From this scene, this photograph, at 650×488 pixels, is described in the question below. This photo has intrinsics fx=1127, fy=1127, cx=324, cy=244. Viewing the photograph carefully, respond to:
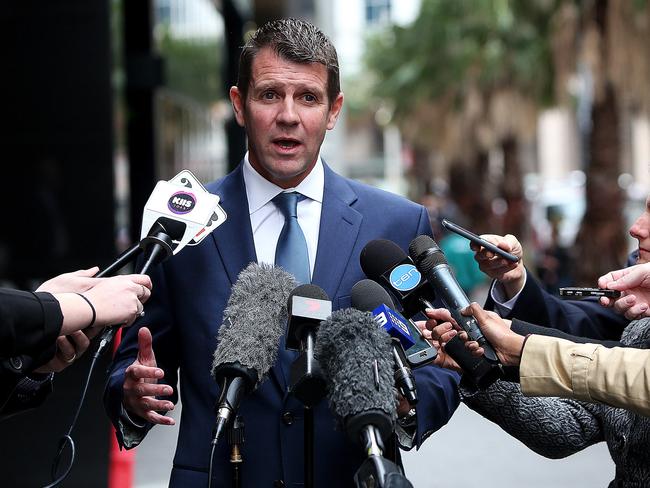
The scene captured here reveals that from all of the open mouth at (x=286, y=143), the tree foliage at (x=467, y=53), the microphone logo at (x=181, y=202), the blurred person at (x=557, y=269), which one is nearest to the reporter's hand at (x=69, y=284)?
the microphone logo at (x=181, y=202)

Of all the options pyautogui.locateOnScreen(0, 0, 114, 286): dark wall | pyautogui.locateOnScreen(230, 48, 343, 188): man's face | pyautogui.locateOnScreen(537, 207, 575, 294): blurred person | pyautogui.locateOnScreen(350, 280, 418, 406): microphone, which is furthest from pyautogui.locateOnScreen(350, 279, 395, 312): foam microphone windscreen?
pyautogui.locateOnScreen(537, 207, 575, 294): blurred person

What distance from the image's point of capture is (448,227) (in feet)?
11.4

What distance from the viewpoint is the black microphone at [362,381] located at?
2769mm

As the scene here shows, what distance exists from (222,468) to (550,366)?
1071 mm

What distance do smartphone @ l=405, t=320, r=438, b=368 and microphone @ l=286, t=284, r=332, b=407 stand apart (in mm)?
265

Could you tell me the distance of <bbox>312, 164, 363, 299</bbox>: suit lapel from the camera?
368 cm

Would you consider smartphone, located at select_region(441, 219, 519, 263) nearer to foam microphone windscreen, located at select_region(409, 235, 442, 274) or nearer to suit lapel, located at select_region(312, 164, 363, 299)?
foam microphone windscreen, located at select_region(409, 235, 442, 274)

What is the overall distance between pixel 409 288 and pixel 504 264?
0.50 metres

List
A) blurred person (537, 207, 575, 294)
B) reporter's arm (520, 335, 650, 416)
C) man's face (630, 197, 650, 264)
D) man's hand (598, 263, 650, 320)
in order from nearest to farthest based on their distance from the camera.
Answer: reporter's arm (520, 335, 650, 416) < man's hand (598, 263, 650, 320) < man's face (630, 197, 650, 264) < blurred person (537, 207, 575, 294)

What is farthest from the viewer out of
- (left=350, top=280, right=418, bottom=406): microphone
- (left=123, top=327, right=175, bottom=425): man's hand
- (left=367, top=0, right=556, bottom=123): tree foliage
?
(left=367, top=0, right=556, bottom=123): tree foliage

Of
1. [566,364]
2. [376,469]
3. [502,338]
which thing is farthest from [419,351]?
[376,469]

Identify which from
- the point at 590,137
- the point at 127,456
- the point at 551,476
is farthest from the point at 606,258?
the point at 127,456

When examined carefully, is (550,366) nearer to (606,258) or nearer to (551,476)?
(551,476)

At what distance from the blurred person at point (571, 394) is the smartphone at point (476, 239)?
0.23 meters
